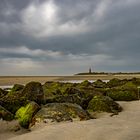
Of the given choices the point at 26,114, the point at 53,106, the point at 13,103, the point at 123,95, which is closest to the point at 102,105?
the point at 53,106

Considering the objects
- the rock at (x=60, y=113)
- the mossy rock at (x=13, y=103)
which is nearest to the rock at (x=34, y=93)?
the mossy rock at (x=13, y=103)

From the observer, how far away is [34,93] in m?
12.1

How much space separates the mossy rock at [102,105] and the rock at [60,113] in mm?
1603

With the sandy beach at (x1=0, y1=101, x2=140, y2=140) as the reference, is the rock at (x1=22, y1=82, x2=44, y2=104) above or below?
above

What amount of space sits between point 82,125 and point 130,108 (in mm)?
4454

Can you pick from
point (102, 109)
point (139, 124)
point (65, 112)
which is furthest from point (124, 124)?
point (102, 109)

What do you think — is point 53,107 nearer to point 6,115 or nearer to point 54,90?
point 6,115

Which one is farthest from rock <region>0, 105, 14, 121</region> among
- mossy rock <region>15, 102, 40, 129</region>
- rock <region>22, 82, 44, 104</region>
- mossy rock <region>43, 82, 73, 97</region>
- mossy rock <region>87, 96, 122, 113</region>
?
mossy rock <region>43, 82, 73, 97</region>

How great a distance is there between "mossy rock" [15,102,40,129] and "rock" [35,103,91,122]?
330 millimetres

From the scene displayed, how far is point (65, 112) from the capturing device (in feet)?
28.3

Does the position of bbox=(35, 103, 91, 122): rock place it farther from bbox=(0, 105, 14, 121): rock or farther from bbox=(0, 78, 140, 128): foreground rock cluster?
bbox=(0, 105, 14, 121): rock

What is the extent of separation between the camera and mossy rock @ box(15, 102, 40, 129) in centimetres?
872

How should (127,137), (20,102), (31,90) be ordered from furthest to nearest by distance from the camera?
(31,90) → (20,102) → (127,137)

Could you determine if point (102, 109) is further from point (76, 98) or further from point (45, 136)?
point (45, 136)
